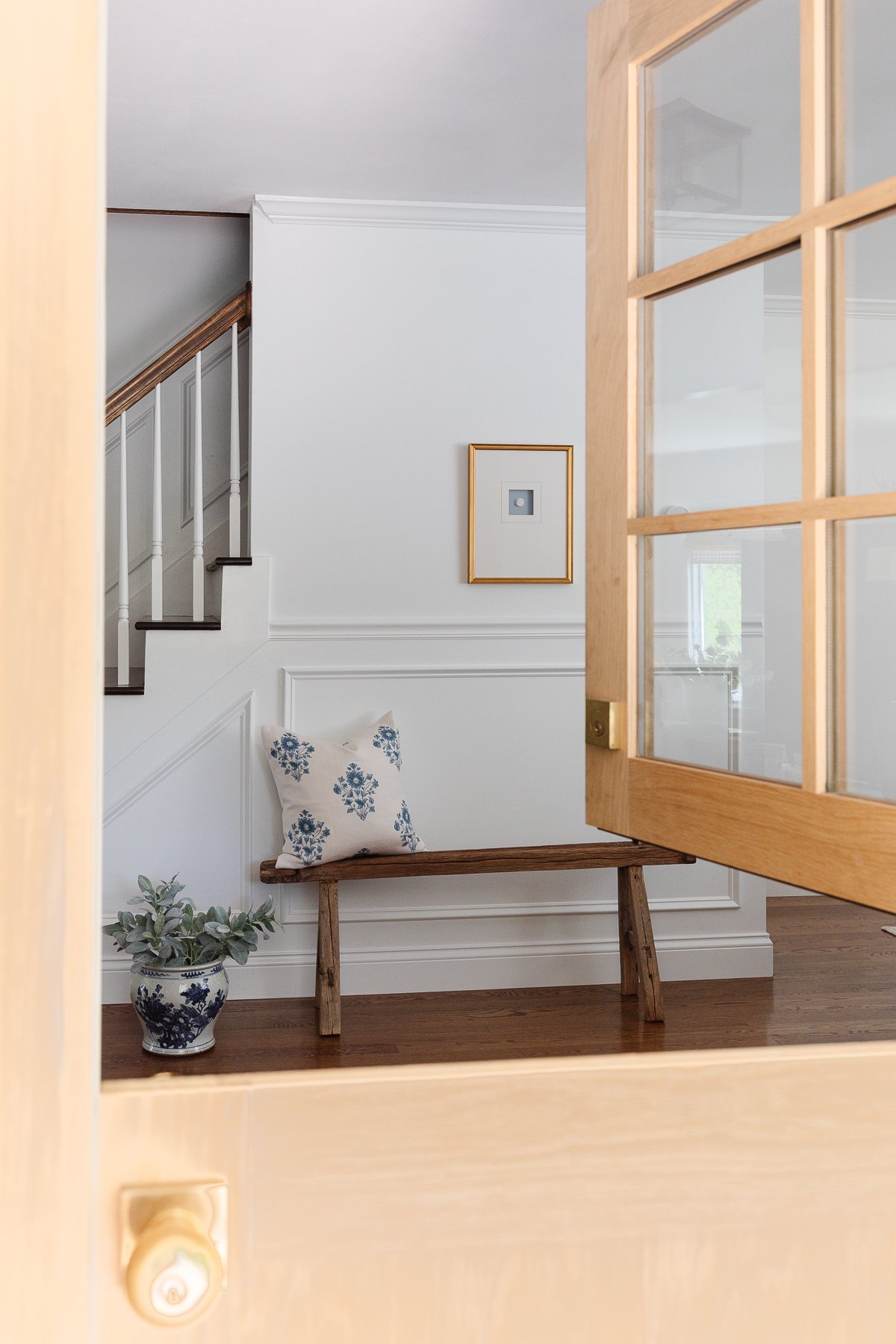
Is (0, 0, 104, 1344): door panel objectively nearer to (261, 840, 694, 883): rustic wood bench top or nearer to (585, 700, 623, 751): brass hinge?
(585, 700, 623, 751): brass hinge

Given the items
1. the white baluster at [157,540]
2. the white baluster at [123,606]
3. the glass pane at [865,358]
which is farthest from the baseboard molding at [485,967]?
the glass pane at [865,358]

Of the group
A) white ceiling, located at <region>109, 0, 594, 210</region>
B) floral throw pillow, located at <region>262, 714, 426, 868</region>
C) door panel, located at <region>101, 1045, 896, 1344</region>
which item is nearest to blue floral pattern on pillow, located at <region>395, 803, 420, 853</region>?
floral throw pillow, located at <region>262, 714, 426, 868</region>

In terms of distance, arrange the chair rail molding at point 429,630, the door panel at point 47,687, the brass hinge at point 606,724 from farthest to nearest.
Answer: the chair rail molding at point 429,630
the brass hinge at point 606,724
the door panel at point 47,687

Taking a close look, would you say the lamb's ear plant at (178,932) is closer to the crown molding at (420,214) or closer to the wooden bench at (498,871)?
the wooden bench at (498,871)

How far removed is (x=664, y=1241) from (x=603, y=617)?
90 centimetres

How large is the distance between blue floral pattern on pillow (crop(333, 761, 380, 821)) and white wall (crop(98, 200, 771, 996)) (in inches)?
10.6

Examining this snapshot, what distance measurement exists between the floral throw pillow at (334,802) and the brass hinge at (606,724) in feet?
6.57

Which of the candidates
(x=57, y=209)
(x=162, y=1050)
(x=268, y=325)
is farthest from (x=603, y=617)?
(x=268, y=325)

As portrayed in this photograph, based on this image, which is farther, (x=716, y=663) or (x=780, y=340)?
(x=716, y=663)

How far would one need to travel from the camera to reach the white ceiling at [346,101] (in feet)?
7.89

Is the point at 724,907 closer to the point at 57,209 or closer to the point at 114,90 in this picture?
the point at 114,90

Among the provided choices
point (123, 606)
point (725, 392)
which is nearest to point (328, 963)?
point (123, 606)

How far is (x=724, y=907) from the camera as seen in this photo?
149 inches

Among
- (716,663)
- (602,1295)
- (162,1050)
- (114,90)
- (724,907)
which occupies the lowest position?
(162,1050)
